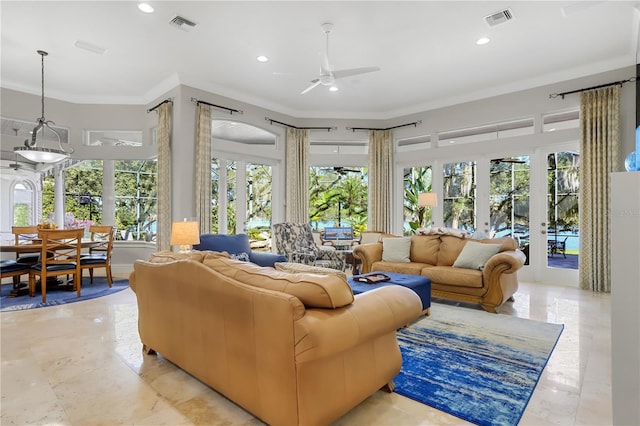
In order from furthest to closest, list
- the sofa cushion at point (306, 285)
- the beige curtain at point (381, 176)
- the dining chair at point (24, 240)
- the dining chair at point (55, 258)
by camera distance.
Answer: the beige curtain at point (381, 176) < the dining chair at point (24, 240) < the dining chair at point (55, 258) < the sofa cushion at point (306, 285)

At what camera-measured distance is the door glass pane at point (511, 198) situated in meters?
6.05

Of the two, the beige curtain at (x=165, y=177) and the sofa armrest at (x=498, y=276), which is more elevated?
the beige curtain at (x=165, y=177)

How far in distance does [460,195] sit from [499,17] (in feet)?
11.5

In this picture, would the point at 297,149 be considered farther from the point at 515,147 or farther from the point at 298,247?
the point at 515,147

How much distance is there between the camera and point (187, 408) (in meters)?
2.02

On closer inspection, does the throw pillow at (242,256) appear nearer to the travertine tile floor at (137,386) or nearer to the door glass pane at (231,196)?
the travertine tile floor at (137,386)

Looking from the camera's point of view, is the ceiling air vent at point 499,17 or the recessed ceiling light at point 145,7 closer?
the recessed ceiling light at point 145,7

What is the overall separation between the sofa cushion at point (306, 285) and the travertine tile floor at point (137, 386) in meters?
0.74


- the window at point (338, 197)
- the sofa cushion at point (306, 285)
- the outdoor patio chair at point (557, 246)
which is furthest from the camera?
the window at point (338, 197)

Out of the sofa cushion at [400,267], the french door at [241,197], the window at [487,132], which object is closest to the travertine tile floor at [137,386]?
the sofa cushion at [400,267]

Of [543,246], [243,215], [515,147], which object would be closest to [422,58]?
[515,147]

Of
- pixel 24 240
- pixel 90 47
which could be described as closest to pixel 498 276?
pixel 90 47

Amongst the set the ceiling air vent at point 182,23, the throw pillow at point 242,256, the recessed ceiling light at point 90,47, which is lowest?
the throw pillow at point 242,256

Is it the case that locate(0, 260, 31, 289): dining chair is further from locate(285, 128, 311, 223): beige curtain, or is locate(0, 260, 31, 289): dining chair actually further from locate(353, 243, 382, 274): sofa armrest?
locate(353, 243, 382, 274): sofa armrest
